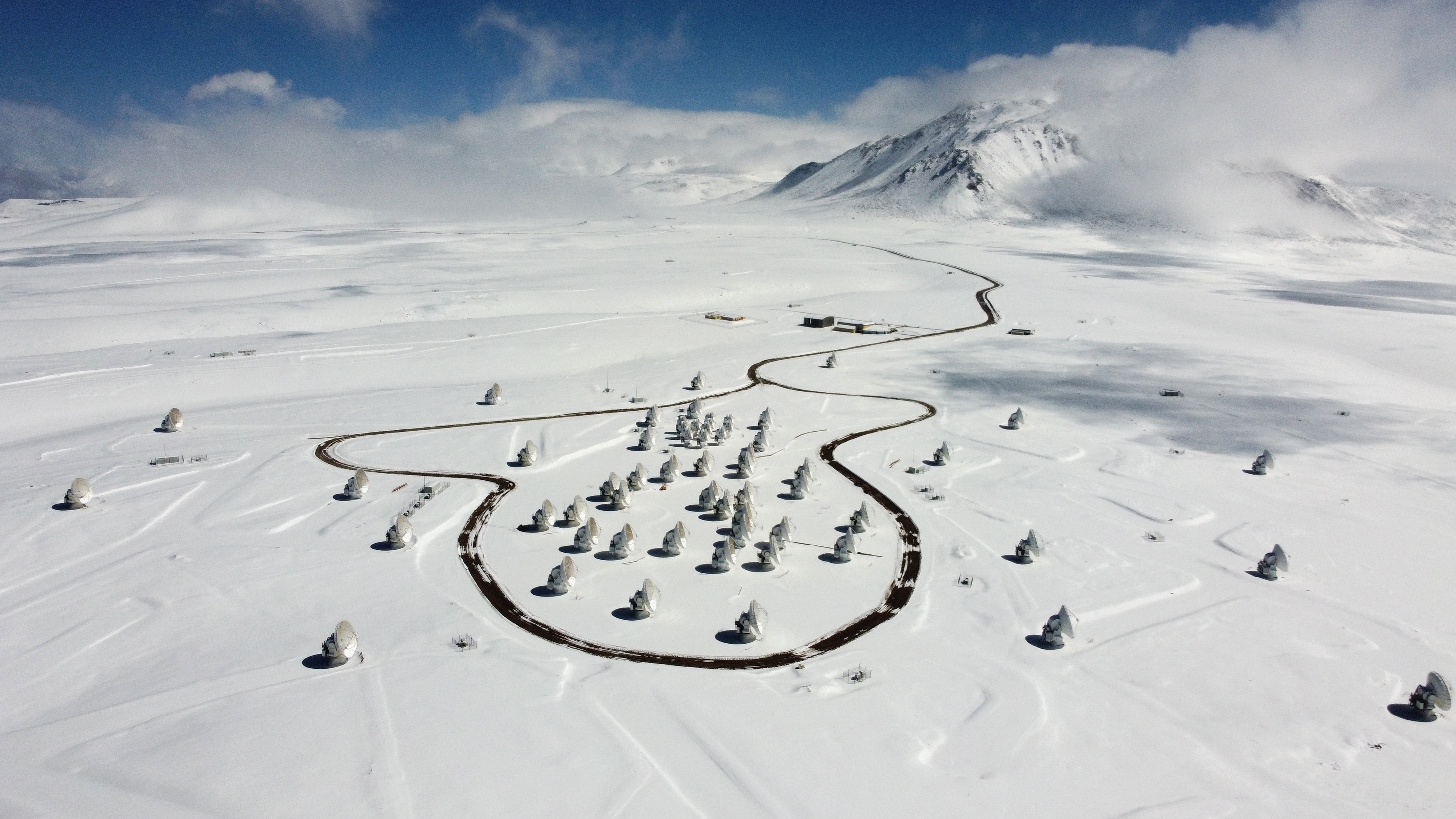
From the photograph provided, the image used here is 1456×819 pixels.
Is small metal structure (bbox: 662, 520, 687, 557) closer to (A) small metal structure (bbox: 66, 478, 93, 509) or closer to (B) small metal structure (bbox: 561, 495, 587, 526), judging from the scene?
(B) small metal structure (bbox: 561, 495, 587, 526)

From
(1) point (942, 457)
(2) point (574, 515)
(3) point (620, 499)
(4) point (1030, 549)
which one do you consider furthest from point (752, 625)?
(1) point (942, 457)

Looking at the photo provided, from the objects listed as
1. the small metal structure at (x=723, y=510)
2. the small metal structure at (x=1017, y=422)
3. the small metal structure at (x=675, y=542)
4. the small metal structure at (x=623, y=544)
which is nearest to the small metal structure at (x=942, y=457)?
the small metal structure at (x=1017, y=422)

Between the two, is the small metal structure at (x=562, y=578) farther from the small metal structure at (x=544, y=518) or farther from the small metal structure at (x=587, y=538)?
the small metal structure at (x=544, y=518)

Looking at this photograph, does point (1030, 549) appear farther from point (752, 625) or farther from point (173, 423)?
point (173, 423)

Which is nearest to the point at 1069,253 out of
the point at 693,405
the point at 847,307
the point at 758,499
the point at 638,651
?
the point at 847,307

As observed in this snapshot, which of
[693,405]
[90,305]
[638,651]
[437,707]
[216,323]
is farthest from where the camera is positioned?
[90,305]

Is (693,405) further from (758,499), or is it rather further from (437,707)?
(437,707)
